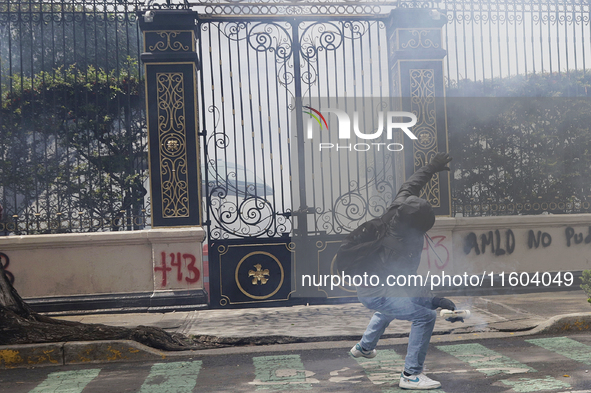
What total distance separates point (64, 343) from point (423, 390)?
356 cm

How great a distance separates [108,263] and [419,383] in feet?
16.9

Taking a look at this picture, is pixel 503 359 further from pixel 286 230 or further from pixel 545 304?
pixel 286 230

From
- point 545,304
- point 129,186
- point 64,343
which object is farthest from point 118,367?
point 545,304

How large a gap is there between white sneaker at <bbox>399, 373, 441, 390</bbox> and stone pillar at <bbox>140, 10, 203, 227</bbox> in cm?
448

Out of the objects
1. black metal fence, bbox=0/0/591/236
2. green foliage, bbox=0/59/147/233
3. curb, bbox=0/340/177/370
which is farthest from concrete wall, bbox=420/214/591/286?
green foliage, bbox=0/59/147/233

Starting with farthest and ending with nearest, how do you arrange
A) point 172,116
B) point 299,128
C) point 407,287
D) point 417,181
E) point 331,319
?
point 299,128
point 172,116
point 331,319
point 417,181
point 407,287

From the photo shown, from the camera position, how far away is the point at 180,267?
25.5 feet

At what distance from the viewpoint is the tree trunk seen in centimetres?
563

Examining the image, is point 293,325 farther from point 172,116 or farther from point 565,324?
point 172,116

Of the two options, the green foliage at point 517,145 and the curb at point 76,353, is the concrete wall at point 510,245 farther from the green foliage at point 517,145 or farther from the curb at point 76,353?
the curb at point 76,353

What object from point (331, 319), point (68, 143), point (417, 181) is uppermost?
point (68, 143)

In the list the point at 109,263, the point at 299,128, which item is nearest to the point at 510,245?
the point at 299,128

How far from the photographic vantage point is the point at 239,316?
740 centimetres

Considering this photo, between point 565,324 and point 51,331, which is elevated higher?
point 51,331
